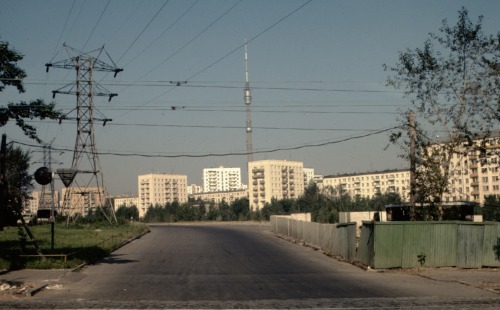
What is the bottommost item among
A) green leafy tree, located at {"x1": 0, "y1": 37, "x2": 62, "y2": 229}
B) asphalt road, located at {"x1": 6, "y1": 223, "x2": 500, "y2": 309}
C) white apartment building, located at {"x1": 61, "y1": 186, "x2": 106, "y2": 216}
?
asphalt road, located at {"x1": 6, "y1": 223, "x2": 500, "y2": 309}

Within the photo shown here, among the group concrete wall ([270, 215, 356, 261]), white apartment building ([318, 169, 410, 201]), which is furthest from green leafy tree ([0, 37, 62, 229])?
white apartment building ([318, 169, 410, 201])

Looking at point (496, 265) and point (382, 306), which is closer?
point (382, 306)

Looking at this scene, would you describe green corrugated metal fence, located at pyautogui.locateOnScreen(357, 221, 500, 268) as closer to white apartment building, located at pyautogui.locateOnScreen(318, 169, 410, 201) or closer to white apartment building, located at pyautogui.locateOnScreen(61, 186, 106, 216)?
white apartment building, located at pyautogui.locateOnScreen(61, 186, 106, 216)

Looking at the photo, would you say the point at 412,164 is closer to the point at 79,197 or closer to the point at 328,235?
the point at 328,235

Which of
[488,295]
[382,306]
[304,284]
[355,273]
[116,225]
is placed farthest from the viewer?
[116,225]

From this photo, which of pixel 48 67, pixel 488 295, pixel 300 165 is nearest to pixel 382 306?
pixel 488 295

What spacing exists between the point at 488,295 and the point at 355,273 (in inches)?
240

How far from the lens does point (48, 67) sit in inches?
1773

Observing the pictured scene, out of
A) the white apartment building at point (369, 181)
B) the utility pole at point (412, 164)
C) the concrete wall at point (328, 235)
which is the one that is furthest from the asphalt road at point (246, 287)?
the white apartment building at point (369, 181)

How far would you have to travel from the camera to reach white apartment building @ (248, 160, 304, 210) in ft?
561

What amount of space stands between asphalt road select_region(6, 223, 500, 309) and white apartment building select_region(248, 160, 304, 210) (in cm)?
14479

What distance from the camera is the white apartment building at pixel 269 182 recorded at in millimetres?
171000

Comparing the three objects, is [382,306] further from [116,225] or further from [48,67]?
[116,225]

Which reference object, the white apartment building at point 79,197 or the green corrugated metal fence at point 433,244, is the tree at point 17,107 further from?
the white apartment building at point 79,197
